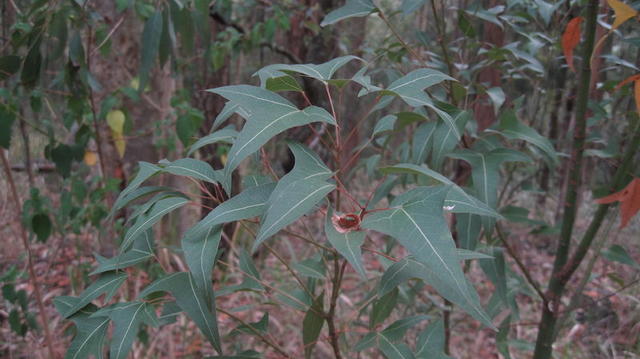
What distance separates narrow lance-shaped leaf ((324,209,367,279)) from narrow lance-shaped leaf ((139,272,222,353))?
0.16 m

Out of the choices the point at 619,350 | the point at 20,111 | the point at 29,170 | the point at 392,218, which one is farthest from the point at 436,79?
the point at 619,350

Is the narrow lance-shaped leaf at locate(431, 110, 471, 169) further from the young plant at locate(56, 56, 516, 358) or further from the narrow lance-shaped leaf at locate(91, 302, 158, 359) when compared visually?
the narrow lance-shaped leaf at locate(91, 302, 158, 359)

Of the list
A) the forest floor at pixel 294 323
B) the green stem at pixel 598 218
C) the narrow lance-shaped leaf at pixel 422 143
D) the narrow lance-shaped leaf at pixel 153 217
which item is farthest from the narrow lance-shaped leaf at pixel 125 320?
the forest floor at pixel 294 323

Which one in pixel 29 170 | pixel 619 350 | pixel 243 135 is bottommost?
pixel 619 350

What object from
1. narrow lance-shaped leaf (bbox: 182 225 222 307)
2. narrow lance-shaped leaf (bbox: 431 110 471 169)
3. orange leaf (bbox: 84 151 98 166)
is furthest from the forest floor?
narrow lance-shaped leaf (bbox: 182 225 222 307)

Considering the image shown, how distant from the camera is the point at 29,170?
1.33 metres

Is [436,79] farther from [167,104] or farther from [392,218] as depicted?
[167,104]

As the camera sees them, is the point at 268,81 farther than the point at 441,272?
Yes

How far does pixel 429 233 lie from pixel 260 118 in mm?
188

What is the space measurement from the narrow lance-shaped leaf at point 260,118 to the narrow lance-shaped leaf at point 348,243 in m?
0.10

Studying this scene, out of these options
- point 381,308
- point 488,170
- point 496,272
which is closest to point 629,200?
point 488,170

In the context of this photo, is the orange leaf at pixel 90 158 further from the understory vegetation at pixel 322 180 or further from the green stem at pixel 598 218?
the green stem at pixel 598 218

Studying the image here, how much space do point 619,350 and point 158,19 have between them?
222cm

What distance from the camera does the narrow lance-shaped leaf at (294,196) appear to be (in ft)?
1.17
